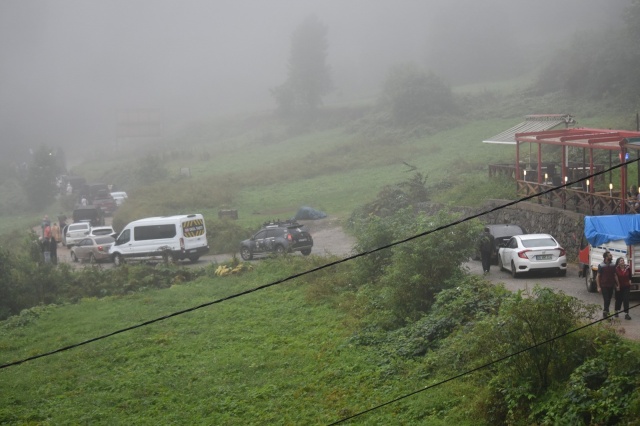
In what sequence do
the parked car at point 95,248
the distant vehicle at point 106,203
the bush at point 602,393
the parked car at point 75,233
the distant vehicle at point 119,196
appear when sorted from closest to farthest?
1. the bush at point 602,393
2. the parked car at point 95,248
3. the parked car at point 75,233
4. the distant vehicle at point 106,203
5. the distant vehicle at point 119,196

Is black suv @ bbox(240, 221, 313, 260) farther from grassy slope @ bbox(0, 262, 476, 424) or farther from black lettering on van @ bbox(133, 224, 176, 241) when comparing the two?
grassy slope @ bbox(0, 262, 476, 424)

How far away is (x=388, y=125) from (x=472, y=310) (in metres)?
50.3

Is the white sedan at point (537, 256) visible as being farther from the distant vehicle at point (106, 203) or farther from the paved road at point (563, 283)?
the distant vehicle at point (106, 203)

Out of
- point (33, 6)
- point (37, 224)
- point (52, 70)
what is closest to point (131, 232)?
point (37, 224)

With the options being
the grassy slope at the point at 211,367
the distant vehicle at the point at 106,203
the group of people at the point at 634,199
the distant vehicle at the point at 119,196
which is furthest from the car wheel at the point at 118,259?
the distant vehicle at the point at 119,196

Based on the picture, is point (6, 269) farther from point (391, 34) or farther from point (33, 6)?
point (33, 6)

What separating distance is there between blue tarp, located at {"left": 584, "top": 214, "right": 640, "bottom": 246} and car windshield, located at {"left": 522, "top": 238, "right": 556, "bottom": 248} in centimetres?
286

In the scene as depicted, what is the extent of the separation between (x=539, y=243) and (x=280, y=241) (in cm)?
1168

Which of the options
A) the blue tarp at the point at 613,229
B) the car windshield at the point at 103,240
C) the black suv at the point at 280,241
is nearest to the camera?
the blue tarp at the point at 613,229

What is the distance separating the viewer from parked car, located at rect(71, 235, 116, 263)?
33.2m

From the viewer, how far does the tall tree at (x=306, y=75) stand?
284ft

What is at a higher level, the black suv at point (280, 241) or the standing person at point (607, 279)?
the standing person at point (607, 279)

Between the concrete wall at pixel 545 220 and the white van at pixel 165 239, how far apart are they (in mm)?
10538

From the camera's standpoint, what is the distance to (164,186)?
50.9 m
